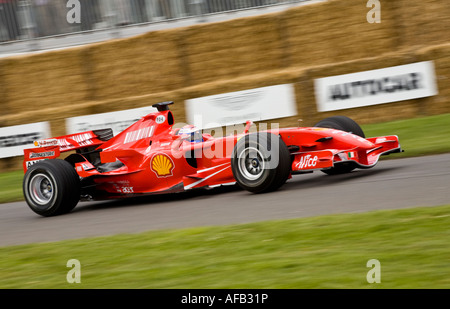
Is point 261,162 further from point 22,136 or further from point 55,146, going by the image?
point 22,136

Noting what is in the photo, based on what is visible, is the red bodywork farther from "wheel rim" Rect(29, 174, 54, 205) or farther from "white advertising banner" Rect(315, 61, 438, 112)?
"white advertising banner" Rect(315, 61, 438, 112)

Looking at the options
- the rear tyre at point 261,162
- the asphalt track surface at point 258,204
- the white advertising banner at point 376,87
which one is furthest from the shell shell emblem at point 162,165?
the white advertising banner at point 376,87

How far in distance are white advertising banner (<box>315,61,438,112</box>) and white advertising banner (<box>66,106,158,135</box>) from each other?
358 cm

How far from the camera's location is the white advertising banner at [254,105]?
520 inches

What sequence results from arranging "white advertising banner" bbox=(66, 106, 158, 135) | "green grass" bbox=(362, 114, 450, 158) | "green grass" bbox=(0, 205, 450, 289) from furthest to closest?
"white advertising banner" bbox=(66, 106, 158, 135), "green grass" bbox=(362, 114, 450, 158), "green grass" bbox=(0, 205, 450, 289)

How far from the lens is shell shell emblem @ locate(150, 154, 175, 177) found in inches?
333

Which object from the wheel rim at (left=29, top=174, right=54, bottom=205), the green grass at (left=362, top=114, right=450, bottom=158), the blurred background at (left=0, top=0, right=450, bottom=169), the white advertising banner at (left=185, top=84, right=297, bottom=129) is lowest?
the green grass at (left=362, top=114, right=450, bottom=158)

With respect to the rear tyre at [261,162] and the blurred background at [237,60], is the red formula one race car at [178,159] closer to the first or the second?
the rear tyre at [261,162]

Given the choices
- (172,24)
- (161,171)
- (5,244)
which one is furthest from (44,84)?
(5,244)

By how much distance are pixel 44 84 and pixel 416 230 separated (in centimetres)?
1167

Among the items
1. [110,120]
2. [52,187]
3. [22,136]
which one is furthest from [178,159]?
[22,136]

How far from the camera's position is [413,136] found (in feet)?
36.1

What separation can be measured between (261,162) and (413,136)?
4.36 m

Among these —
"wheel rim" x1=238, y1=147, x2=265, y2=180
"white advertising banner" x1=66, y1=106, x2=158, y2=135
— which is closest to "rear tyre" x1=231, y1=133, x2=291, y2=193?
"wheel rim" x1=238, y1=147, x2=265, y2=180
